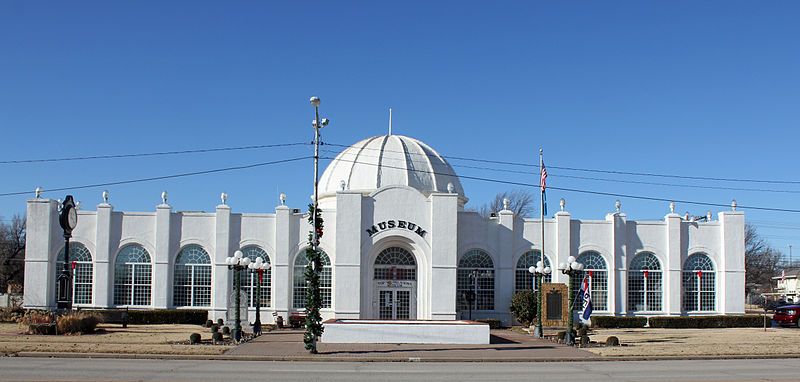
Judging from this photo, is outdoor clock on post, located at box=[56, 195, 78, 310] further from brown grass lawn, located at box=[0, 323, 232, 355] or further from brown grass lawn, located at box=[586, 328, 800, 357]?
brown grass lawn, located at box=[586, 328, 800, 357]

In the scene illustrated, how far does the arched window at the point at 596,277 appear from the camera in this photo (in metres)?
47.9

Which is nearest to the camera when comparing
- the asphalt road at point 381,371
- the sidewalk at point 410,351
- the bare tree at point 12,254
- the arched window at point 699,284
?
the asphalt road at point 381,371

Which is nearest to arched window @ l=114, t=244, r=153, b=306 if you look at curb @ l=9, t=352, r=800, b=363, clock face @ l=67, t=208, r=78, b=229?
clock face @ l=67, t=208, r=78, b=229

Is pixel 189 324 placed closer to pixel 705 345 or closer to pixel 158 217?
pixel 158 217

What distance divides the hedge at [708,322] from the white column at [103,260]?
99.3 feet

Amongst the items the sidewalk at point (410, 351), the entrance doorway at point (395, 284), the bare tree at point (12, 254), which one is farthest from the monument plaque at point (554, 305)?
the bare tree at point (12, 254)

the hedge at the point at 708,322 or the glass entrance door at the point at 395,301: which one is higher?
the glass entrance door at the point at 395,301

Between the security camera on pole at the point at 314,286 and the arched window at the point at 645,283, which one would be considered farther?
the arched window at the point at 645,283

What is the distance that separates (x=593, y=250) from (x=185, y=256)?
76.9ft

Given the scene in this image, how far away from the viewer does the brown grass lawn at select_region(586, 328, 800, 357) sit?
29.2m

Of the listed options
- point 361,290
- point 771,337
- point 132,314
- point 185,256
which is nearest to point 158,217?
point 185,256

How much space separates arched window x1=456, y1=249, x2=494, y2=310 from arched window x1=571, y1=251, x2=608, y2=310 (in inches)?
200

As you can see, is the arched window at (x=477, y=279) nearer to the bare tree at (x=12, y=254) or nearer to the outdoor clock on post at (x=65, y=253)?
the outdoor clock on post at (x=65, y=253)

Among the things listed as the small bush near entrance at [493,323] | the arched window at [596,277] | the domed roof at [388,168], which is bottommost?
the small bush near entrance at [493,323]
